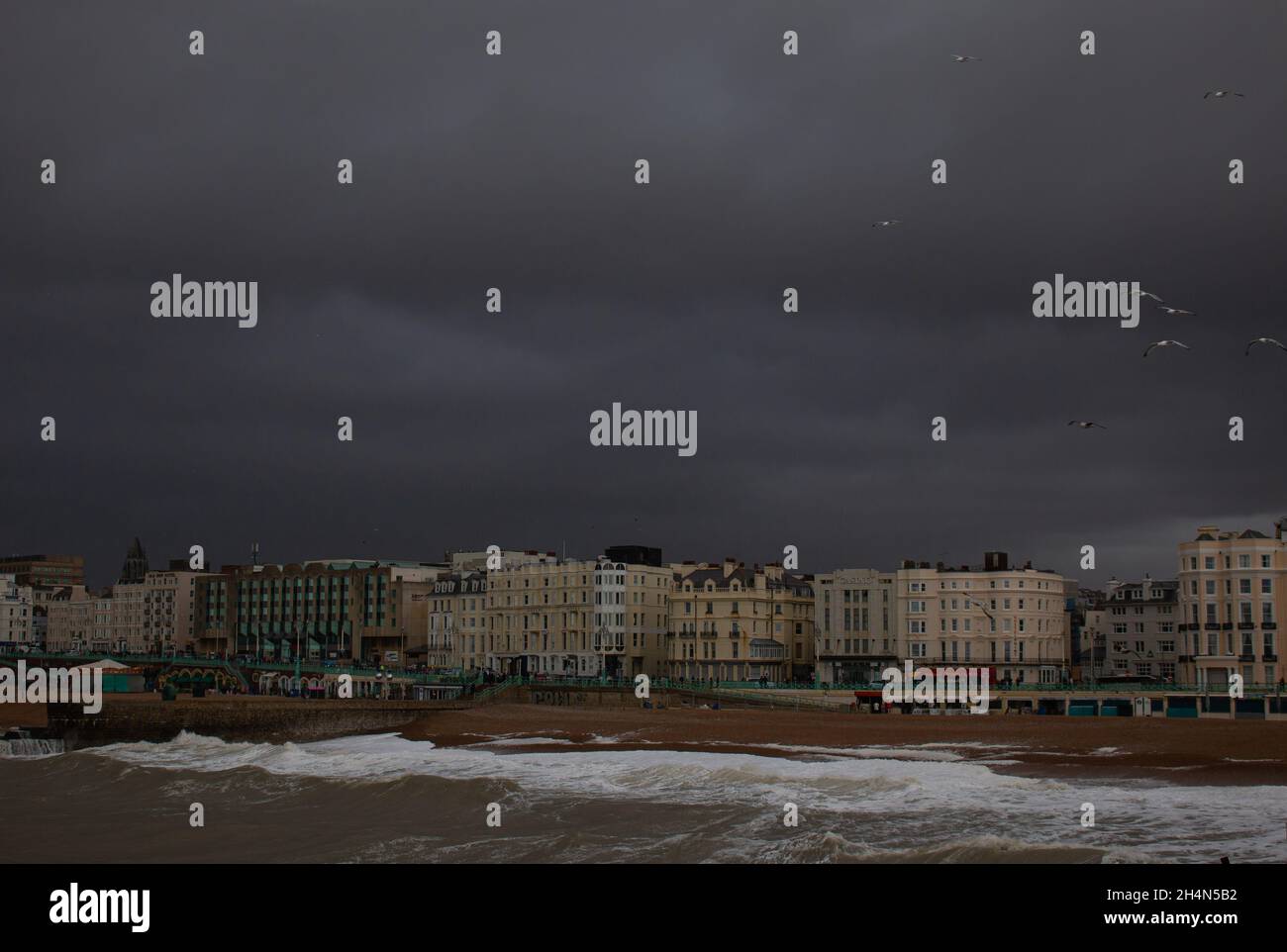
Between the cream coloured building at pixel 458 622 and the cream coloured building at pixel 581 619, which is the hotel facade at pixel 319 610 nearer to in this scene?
the cream coloured building at pixel 458 622

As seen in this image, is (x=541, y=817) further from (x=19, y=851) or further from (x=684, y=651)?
(x=684, y=651)

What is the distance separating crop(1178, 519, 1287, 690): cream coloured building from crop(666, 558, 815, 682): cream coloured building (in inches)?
1214

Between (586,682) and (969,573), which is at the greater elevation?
(969,573)

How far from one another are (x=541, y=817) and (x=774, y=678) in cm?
7426

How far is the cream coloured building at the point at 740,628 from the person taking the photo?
106 m

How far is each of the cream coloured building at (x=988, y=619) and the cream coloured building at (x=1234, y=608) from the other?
1197 cm

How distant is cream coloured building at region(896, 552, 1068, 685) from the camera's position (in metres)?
97.4

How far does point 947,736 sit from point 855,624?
1639 inches

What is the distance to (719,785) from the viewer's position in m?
Result: 40.9

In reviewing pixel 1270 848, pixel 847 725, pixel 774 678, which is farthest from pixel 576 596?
Answer: pixel 1270 848

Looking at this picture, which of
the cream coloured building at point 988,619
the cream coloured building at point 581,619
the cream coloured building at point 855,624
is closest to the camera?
the cream coloured building at point 988,619

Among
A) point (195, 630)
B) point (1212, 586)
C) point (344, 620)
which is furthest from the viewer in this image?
point (195, 630)

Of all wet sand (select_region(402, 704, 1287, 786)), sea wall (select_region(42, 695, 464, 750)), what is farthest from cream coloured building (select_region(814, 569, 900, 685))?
sea wall (select_region(42, 695, 464, 750))

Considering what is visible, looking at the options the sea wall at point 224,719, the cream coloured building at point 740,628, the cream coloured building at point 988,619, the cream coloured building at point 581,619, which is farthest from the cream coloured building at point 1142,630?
the sea wall at point 224,719
